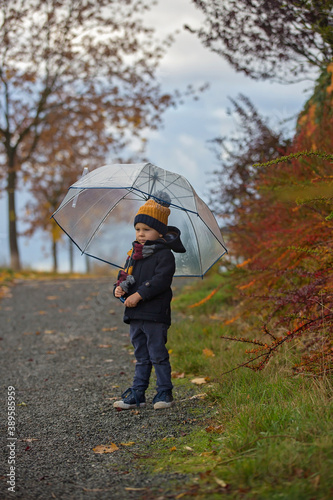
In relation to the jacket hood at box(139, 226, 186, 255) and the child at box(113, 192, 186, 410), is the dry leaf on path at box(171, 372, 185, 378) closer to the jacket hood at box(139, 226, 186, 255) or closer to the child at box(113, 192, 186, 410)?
the child at box(113, 192, 186, 410)

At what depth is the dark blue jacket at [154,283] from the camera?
13.3 ft

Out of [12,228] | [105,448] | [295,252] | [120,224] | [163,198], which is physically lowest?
[105,448]

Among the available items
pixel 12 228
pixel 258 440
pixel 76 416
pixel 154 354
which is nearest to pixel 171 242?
pixel 154 354

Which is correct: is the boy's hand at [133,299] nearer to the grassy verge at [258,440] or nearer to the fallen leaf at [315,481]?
the grassy verge at [258,440]

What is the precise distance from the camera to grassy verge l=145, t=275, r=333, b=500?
7.62 feet

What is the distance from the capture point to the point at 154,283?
4.04 metres

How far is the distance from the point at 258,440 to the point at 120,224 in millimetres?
2664

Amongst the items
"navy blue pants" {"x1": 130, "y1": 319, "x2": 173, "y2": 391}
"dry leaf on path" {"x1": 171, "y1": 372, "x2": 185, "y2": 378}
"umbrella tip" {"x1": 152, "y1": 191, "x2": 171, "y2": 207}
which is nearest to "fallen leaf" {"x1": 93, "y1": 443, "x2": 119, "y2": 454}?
"navy blue pants" {"x1": 130, "y1": 319, "x2": 173, "y2": 391}

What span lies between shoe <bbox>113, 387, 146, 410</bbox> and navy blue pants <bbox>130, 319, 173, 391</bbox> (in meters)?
0.05

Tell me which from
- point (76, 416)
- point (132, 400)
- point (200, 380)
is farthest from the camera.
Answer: point (200, 380)

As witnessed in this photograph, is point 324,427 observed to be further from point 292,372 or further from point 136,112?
point 136,112

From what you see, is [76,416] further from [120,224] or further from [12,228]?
[12,228]

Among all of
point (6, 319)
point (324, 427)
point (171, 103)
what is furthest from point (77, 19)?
point (324, 427)

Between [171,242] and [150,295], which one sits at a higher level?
[171,242]
